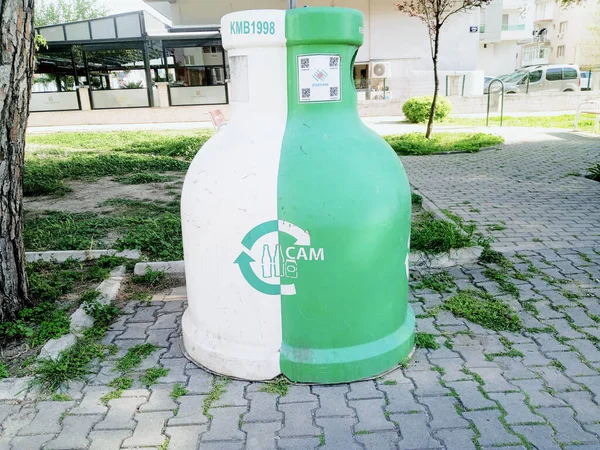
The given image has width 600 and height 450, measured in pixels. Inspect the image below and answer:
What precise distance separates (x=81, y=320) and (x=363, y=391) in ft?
7.08

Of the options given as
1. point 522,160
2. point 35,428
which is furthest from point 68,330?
point 522,160

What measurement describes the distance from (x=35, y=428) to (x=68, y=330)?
973 millimetres

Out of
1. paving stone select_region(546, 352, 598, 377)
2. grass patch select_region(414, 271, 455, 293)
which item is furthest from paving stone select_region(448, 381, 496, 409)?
grass patch select_region(414, 271, 455, 293)

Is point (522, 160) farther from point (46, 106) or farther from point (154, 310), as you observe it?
point (46, 106)

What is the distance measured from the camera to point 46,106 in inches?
843

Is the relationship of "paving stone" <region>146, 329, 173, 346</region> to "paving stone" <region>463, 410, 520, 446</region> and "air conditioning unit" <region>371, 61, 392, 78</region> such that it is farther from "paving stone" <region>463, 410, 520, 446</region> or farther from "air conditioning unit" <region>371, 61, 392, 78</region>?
"air conditioning unit" <region>371, 61, 392, 78</region>

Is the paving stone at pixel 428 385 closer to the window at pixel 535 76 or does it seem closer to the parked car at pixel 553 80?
the parked car at pixel 553 80

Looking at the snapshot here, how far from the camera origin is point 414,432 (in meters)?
2.64

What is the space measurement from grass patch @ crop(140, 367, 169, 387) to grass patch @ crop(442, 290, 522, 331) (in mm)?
2217

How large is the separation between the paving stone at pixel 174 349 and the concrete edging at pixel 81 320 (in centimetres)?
65

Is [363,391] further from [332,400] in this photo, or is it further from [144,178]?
[144,178]

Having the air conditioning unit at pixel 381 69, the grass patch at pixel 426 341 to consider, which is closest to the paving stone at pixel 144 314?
the grass patch at pixel 426 341

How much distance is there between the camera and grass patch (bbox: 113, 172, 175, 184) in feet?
30.4

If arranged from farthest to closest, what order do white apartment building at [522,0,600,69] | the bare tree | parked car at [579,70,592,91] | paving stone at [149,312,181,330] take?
1. white apartment building at [522,0,600,69]
2. parked car at [579,70,592,91]
3. the bare tree
4. paving stone at [149,312,181,330]
